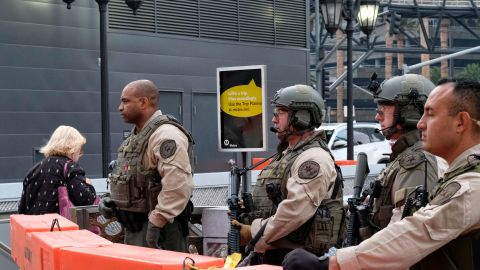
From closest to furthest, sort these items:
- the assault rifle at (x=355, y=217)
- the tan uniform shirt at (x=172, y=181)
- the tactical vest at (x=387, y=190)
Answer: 1. the tactical vest at (x=387, y=190)
2. the assault rifle at (x=355, y=217)
3. the tan uniform shirt at (x=172, y=181)

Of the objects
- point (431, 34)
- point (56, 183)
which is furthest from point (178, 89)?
point (431, 34)

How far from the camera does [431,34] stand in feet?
245

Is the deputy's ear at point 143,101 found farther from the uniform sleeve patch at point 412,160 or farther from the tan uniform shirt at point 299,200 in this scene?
the uniform sleeve patch at point 412,160

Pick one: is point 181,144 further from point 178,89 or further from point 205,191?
point 178,89

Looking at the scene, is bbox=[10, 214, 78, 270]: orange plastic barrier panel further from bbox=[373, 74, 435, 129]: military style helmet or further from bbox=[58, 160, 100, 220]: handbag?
bbox=[373, 74, 435, 129]: military style helmet

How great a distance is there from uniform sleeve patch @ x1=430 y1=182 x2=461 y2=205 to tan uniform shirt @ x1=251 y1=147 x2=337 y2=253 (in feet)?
6.51

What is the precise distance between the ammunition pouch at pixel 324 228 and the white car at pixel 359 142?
650 inches

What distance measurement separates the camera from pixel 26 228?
19.7 feet

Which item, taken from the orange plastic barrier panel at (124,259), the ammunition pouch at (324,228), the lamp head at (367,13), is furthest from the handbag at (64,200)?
the lamp head at (367,13)

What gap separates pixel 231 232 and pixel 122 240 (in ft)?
5.48

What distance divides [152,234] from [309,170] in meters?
1.31

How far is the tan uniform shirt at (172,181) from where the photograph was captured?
6073 millimetres

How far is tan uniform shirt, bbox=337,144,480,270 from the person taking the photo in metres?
3.21

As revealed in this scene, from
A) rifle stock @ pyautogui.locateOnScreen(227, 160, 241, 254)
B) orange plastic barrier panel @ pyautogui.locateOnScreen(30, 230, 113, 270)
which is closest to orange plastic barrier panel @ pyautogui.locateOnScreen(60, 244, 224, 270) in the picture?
orange plastic barrier panel @ pyautogui.locateOnScreen(30, 230, 113, 270)
